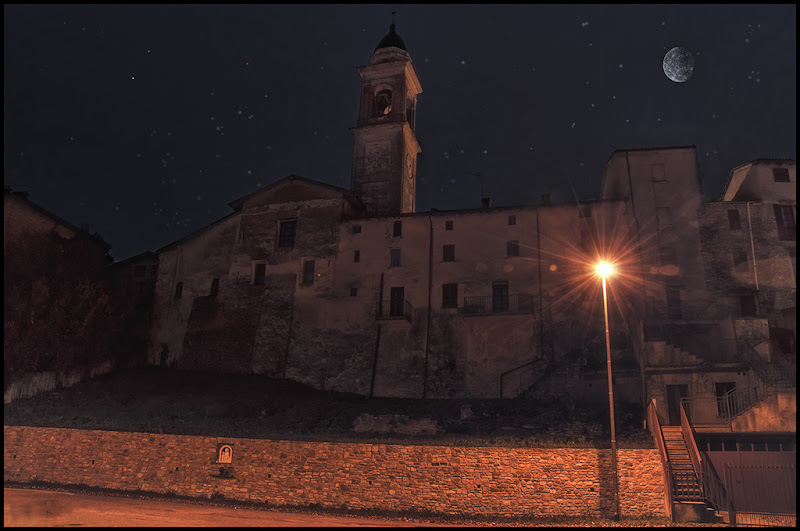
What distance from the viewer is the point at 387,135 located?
45469 millimetres

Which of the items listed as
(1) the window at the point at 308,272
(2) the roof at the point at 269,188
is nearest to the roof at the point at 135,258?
(2) the roof at the point at 269,188

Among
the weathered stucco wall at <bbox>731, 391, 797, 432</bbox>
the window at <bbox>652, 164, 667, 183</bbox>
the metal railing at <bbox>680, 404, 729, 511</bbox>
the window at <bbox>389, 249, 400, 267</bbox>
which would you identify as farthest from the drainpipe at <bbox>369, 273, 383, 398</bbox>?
the weathered stucco wall at <bbox>731, 391, 797, 432</bbox>

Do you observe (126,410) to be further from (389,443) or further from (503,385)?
(503,385)

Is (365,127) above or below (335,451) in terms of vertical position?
above

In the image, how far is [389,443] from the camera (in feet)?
66.7

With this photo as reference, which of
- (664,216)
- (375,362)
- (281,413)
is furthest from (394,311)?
(664,216)

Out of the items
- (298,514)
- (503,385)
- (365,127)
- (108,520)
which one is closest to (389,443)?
(298,514)

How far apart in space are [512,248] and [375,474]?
64.2 feet

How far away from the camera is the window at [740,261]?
32531 mm

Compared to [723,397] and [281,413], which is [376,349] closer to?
[281,413]

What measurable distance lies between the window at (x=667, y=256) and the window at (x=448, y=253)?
11845mm

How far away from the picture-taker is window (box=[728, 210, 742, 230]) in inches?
1313

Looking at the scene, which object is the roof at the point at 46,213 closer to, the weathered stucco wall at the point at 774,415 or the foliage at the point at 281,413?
the foliage at the point at 281,413

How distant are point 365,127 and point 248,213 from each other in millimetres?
11108
